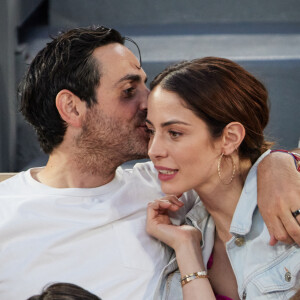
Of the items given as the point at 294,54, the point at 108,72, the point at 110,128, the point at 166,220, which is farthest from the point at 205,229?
the point at 294,54

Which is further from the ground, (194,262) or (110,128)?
(110,128)

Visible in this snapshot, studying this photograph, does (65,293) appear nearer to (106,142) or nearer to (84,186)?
(84,186)

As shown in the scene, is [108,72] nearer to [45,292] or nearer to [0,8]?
[45,292]

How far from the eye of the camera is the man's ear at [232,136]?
1229mm

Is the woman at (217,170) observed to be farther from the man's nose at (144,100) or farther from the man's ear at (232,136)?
the man's nose at (144,100)

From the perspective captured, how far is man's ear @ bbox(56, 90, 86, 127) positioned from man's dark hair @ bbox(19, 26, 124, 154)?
14 mm

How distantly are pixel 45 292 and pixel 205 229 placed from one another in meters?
0.43

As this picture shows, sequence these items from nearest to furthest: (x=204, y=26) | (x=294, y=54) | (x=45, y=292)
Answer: (x=45, y=292) < (x=294, y=54) < (x=204, y=26)

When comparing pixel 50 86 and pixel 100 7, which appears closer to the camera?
pixel 50 86

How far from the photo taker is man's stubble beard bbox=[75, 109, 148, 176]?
1.41 m

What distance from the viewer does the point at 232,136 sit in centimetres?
124

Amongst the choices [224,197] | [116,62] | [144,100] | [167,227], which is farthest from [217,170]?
[116,62]

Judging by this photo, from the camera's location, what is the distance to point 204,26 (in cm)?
226

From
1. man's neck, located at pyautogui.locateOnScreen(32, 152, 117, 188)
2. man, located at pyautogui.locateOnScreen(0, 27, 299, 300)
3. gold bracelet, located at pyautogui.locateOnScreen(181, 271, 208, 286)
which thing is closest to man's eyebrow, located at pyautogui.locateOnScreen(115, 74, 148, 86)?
man, located at pyautogui.locateOnScreen(0, 27, 299, 300)
